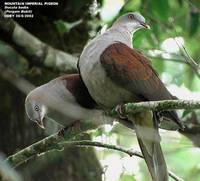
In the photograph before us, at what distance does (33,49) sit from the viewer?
148 inches

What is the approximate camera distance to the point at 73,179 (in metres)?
3.62

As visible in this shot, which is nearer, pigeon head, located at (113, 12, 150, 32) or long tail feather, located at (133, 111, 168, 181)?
long tail feather, located at (133, 111, 168, 181)

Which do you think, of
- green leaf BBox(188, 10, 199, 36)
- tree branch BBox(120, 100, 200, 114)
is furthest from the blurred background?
tree branch BBox(120, 100, 200, 114)

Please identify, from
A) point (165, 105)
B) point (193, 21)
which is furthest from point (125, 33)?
point (165, 105)

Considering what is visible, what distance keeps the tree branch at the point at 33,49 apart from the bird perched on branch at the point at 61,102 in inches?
21.6

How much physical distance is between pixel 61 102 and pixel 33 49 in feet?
2.24

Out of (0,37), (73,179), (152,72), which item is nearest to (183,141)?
(73,179)

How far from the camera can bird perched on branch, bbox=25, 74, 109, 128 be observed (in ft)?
10.2

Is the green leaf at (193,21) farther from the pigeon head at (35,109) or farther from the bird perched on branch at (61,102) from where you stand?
the pigeon head at (35,109)

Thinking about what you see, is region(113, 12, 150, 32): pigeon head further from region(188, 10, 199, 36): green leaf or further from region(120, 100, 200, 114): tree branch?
region(120, 100, 200, 114): tree branch

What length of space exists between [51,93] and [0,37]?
0.81m

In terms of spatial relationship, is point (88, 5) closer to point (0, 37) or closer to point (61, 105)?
point (0, 37)

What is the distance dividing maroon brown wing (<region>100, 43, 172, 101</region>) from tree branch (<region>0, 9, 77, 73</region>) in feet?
3.13

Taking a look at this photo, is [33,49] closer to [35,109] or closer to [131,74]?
[35,109]
